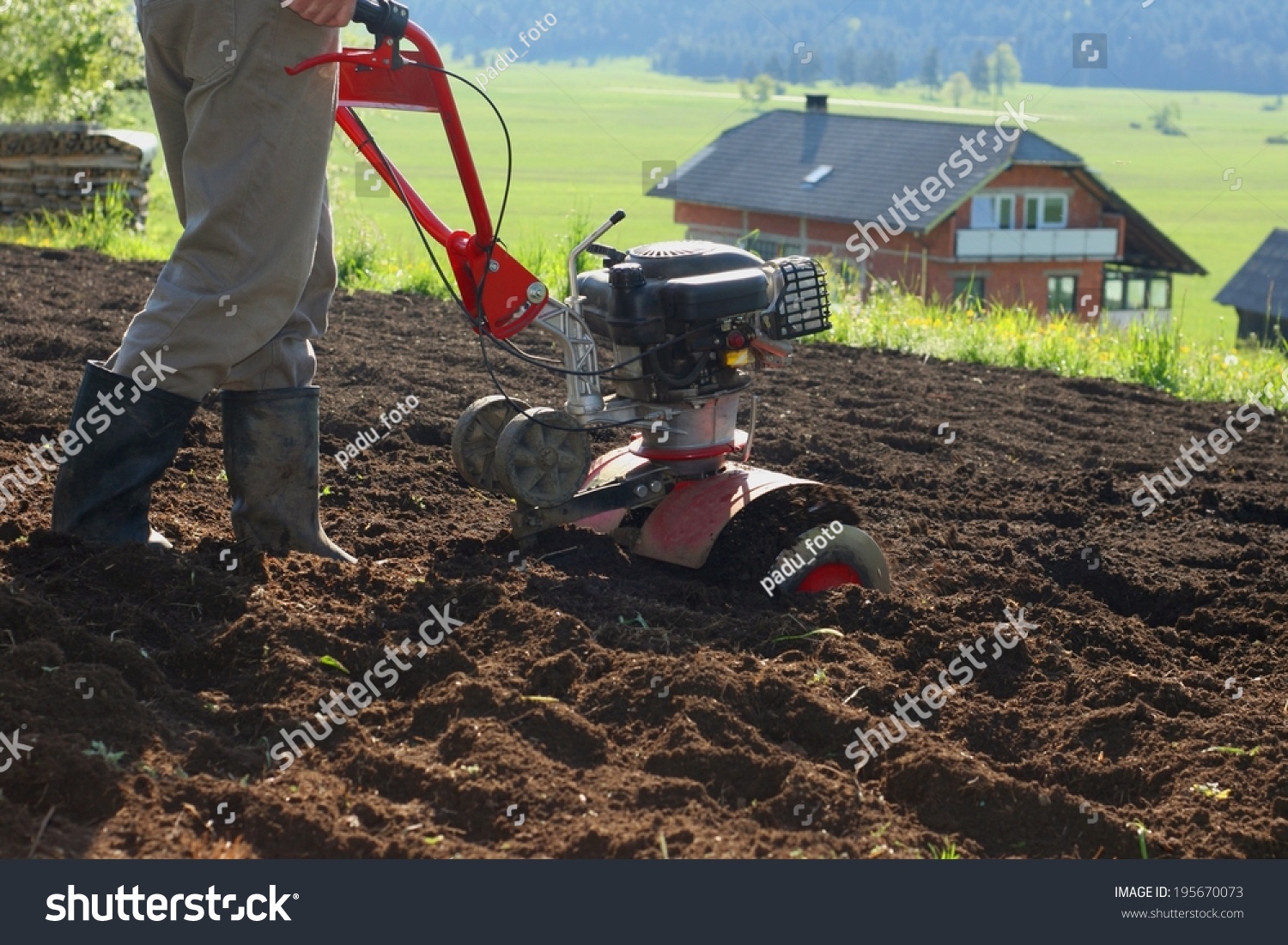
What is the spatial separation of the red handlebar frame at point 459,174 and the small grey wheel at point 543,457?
9.5 inches

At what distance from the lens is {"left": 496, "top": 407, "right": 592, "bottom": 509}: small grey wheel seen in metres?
3.17

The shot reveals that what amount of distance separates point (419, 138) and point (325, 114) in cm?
6025

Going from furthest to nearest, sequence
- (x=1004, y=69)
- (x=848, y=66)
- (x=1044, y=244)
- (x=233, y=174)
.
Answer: (x=848, y=66), (x=1004, y=69), (x=1044, y=244), (x=233, y=174)

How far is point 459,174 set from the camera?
3.13 meters

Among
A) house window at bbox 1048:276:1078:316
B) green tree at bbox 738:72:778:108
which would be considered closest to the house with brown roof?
house window at bbox 1048:276:1078:316

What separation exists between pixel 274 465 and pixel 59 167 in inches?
368

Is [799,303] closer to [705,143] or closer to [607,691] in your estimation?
[607,691]

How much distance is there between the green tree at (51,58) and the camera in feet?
43.3

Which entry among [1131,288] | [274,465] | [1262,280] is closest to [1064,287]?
[1131,288]

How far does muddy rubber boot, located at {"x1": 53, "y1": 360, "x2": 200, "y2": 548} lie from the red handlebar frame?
→ 731mm

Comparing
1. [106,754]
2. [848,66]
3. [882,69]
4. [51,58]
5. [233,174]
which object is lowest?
[106,754]

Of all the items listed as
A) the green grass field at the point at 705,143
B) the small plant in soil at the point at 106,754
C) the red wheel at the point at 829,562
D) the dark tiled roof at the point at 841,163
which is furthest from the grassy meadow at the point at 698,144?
the small plant in soil at the point at 106,754

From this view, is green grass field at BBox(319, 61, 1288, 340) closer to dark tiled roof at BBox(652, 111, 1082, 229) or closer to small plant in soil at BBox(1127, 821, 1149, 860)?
dark tiled roof at BBox(652, 111, 1082, 229)

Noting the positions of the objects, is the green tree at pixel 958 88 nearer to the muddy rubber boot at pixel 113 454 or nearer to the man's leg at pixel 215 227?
the man's leg at pixel 215 227
